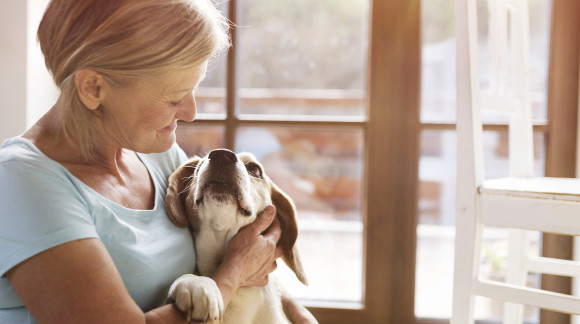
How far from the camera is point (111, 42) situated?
80 centimetres

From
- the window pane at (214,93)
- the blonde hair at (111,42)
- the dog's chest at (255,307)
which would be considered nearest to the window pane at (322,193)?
the window pane at (214,93)

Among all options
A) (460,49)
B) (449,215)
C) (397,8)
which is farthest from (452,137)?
(460,49)

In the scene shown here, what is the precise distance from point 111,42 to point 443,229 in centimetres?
129

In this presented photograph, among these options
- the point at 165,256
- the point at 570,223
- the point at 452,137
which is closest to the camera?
the point at 165,256

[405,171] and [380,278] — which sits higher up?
[405,171]

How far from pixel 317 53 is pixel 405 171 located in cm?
51

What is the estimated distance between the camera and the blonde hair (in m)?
→ 0.80

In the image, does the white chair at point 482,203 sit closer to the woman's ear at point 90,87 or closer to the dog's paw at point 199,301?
the dog's paw at point 199,301

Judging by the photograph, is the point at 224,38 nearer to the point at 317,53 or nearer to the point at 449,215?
the point at 317,53

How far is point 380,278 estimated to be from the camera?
5.46 ft

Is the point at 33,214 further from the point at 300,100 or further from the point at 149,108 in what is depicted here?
the point at 300,100

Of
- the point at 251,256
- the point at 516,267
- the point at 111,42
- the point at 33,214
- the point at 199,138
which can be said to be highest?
the point at 111,42

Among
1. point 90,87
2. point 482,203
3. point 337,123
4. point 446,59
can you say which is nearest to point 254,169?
point 90,87

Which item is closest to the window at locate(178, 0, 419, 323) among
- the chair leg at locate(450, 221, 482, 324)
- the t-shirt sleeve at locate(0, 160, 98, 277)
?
the chair leg at locate(450, 221, 482, 324)
